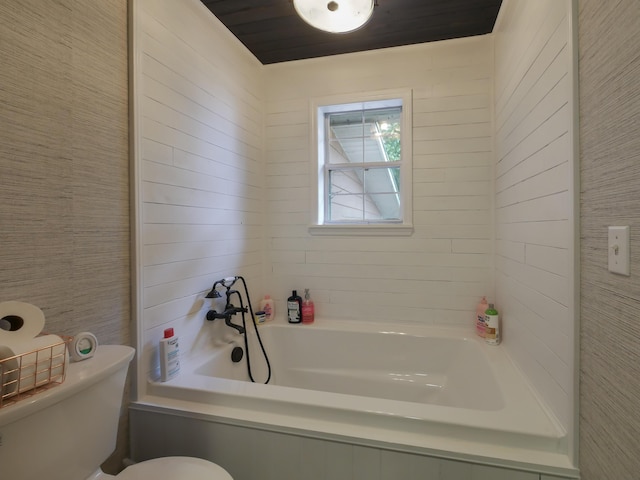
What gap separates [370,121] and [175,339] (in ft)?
6.43

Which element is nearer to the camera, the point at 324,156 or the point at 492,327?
the point at 492,327

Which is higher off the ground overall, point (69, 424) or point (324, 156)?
point (324, 156)

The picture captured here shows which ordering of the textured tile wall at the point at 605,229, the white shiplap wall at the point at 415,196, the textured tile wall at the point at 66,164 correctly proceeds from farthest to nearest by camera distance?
the white shiplap wall at the point at 415,196 → the textured tile wall at the point at 66,164 → the textured tile wall at the point at 605,229

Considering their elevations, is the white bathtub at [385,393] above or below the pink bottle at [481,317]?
below

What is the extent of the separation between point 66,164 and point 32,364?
2.20ft

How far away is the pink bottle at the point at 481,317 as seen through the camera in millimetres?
1886

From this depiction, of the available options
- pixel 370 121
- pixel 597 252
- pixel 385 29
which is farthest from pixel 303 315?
pixel 385 29

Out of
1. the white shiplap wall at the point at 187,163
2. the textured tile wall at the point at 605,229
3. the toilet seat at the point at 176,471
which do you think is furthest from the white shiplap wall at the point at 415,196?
the toilet seat at the point at 176,471

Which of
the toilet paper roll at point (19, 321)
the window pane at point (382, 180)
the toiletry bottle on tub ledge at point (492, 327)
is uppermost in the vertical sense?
the window pane at point (382, 180)

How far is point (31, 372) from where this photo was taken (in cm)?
75

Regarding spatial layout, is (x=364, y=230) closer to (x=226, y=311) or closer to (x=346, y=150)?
(x=346, y=150)

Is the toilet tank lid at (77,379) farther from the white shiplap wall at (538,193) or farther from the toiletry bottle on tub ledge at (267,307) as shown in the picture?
the white shiplap wall at (538,193)

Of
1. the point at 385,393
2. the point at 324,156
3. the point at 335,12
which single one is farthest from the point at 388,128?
the point at 385,393

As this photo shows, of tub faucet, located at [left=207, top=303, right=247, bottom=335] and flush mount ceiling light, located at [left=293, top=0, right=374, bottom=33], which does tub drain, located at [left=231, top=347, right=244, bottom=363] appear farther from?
flush mount ceiling light, located at [left=293, top=0, right=374, bottom=33]
